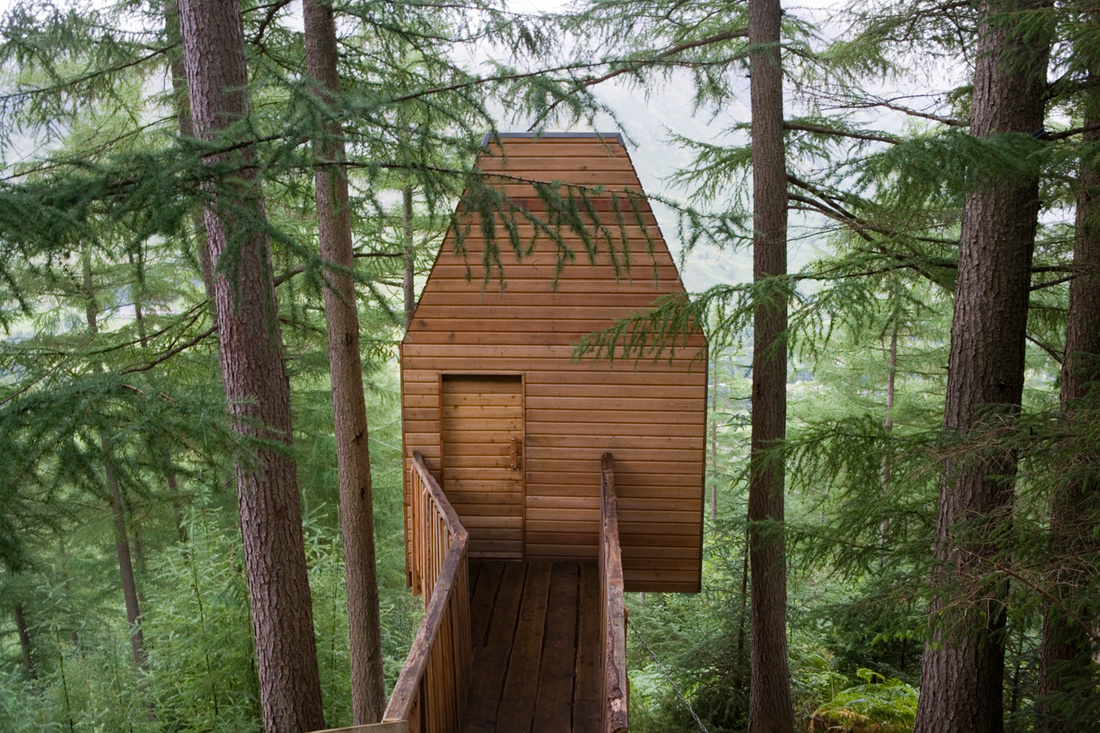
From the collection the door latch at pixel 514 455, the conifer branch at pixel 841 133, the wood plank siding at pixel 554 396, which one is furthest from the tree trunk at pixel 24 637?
the conifer branch at pixel 841 133

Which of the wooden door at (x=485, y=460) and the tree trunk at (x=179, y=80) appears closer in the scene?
the tree trunk at (x=179, y=80)

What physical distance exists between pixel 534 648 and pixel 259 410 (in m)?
3.01

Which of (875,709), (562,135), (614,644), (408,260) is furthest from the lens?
(408,260)

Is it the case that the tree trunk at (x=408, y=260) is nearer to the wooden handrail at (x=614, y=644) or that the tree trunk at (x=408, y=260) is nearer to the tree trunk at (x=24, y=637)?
the wooden handrail at (x=614, y=644)

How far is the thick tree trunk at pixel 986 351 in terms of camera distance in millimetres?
4777

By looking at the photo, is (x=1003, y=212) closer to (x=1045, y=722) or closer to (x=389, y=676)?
(x=1045, y=722)

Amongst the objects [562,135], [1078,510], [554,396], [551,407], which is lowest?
[1078,510]

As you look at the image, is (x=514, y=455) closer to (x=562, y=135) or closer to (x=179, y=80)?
(x=562, y=135)

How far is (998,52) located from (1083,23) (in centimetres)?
92

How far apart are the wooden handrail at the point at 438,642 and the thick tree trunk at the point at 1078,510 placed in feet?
10.1

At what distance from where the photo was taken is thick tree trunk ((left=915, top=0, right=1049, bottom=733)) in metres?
4.78

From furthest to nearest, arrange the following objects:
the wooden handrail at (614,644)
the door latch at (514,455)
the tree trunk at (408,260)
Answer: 1. the tree trunk at (408,260)
2. the door latch at (514,455)
3. the wooden handrail at (614,644)

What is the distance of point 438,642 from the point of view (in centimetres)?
468

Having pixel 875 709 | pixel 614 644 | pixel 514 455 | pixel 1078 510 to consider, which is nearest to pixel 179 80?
pixel 514 455
